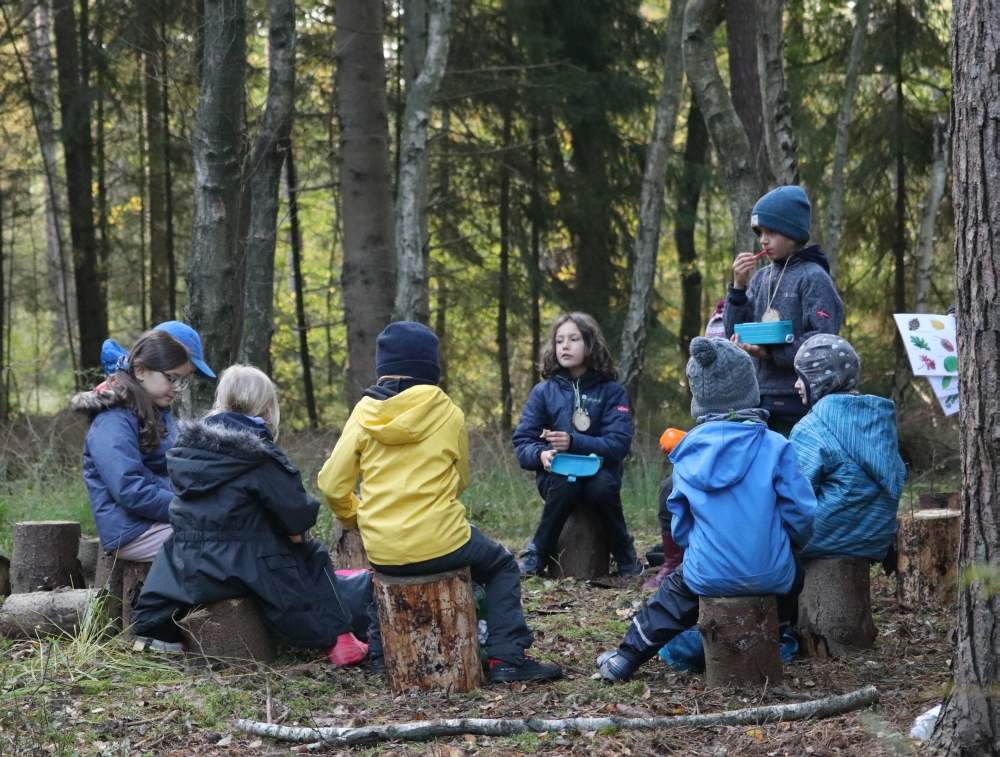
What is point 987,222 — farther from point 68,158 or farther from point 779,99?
point 68,158

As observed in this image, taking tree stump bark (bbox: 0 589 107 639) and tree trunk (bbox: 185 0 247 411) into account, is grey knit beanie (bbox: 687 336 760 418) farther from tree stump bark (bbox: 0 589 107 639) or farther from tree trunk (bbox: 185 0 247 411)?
tree trunk (bbox: 185 0 247 411)

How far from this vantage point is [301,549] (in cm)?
489

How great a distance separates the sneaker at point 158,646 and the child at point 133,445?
1.62 ft

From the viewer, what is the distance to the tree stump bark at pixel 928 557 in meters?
5.56

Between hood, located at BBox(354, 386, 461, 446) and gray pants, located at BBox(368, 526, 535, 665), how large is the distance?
541mm

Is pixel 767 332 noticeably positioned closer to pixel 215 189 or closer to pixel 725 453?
pixel 725 453

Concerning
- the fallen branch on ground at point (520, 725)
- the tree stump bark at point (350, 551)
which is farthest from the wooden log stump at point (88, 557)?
the fallen branch on ground at point (520, 725)

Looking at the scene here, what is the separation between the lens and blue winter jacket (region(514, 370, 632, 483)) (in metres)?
6.37

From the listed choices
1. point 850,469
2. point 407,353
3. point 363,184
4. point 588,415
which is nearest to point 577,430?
point 588,415

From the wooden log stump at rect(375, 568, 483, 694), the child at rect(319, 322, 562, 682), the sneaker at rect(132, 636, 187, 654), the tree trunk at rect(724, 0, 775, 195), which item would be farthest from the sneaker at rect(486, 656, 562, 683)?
the tree trunk at rect(724, 0, 775, 195)

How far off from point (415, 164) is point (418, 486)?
518 cm

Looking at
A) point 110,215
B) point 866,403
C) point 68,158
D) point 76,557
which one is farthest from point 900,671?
point 110,215

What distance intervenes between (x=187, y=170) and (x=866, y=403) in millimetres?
10324

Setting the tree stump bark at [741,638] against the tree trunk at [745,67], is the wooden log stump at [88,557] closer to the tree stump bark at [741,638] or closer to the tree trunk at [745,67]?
the tree stump bark at [741,638]
